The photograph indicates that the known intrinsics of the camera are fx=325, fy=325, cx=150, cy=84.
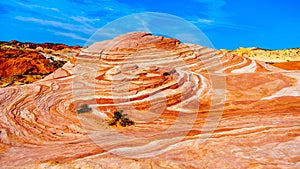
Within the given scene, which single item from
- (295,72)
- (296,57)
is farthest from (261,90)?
(296,57)

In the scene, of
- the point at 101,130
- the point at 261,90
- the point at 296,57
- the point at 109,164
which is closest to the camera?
the point at 109,164

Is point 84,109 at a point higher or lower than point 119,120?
higher

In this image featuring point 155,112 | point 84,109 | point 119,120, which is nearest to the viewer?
point 119,120

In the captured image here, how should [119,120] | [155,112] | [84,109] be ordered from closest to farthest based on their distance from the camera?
[119,120] < [155,112] < [84,109]

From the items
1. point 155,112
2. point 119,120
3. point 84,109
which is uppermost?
point 84,109

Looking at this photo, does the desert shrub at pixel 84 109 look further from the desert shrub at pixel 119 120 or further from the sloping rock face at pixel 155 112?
the desert shrub at pixel 119 120

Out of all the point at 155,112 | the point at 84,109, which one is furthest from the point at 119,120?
the point at 84,109

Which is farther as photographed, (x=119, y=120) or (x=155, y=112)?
(x=155, y=112)

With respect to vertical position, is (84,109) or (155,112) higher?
(84,109)

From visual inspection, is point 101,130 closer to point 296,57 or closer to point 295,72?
point 295,72

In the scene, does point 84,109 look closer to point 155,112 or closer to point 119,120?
point 119,120
